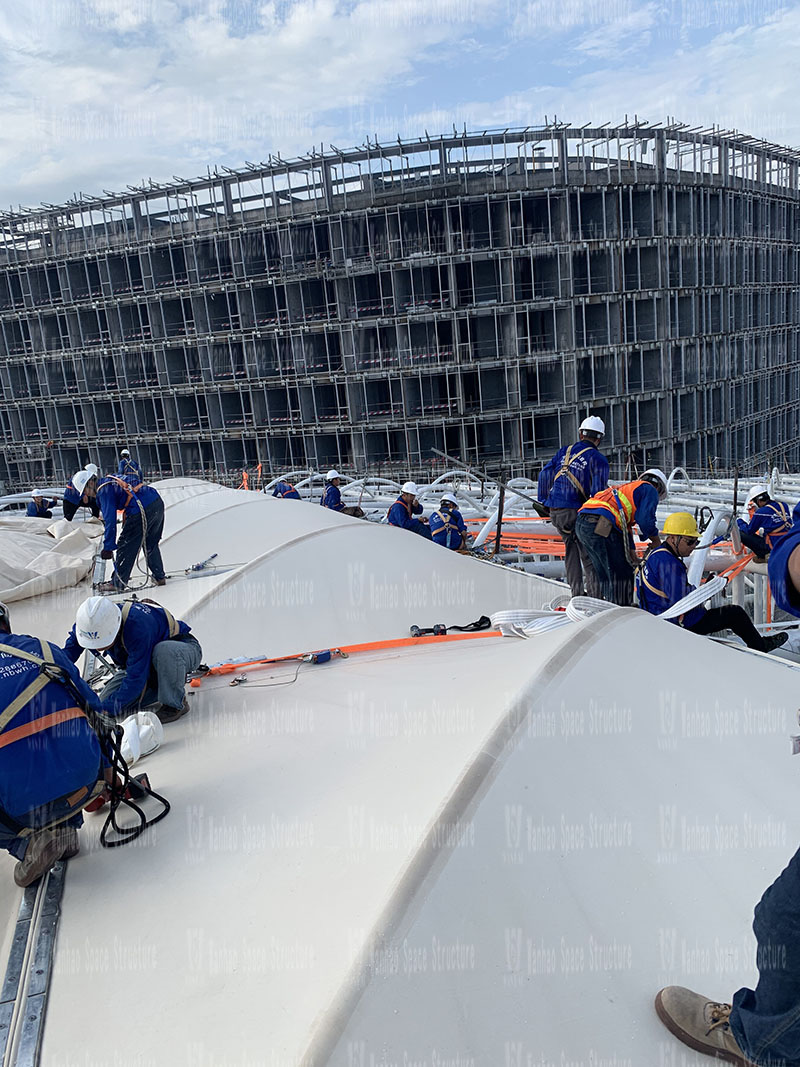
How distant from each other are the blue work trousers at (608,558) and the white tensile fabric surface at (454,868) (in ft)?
8.92

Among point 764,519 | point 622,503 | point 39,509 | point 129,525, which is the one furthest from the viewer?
point 39,509

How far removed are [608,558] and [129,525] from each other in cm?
584

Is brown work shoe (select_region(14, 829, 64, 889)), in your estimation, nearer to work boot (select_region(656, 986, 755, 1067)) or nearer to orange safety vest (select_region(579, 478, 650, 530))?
work boot (select_region(656, 986, 755, 1067))

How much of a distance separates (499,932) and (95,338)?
35598 millimetres

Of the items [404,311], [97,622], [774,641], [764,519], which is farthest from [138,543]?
[404,311]

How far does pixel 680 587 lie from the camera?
634cm

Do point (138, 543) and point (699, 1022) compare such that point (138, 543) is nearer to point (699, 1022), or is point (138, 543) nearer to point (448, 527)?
point (448, 527)

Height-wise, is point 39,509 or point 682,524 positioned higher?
point 682,524

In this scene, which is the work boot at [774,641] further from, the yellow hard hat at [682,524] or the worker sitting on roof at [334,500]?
the worker sitting on roof at [334,500]

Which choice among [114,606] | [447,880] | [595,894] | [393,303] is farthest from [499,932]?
[393,303]

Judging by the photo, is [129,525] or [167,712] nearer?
[167,712]

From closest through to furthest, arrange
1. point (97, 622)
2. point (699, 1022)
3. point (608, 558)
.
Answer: point (699, 1022) → point (97, 622) → point (608, 558)

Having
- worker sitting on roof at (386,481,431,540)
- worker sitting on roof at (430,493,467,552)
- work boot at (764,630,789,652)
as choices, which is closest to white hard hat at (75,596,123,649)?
work boot at (764,630,789,652)

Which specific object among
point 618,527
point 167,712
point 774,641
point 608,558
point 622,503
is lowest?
point 774,641
